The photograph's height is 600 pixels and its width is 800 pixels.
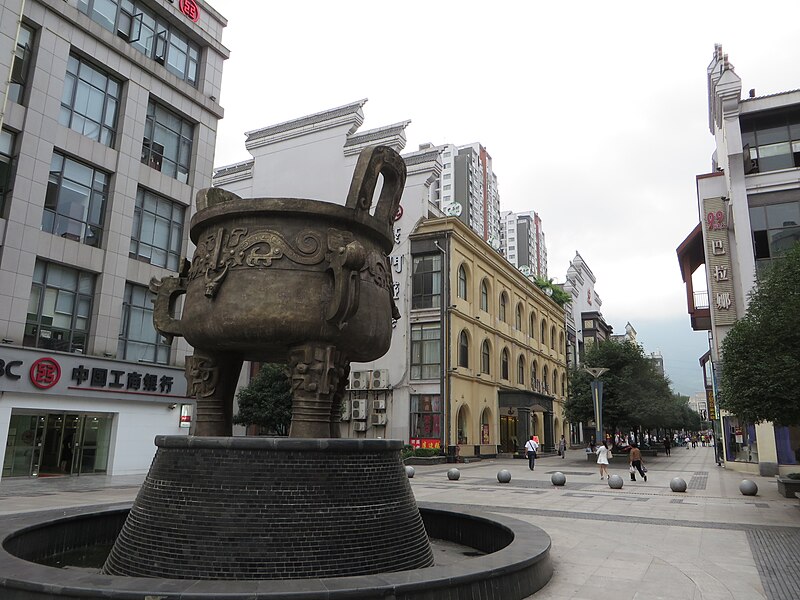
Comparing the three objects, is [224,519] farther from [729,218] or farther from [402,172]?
[729,218]

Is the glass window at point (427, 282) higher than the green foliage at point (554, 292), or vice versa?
the green foliage at point (554, 292)

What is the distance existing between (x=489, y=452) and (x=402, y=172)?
3195cm

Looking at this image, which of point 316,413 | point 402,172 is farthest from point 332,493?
point 402,172

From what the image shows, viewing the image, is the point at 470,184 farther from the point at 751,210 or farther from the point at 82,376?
the point at 82,376

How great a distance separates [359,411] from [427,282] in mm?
8751

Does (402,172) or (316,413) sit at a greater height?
(402,172)

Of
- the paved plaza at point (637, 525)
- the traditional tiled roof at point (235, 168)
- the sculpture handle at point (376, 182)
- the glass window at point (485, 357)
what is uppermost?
the traditional tiled roof at point (235, 168)

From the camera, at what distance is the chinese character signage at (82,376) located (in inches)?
800

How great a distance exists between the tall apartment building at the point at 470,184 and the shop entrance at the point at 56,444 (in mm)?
84599

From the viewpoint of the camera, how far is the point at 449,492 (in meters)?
18.4

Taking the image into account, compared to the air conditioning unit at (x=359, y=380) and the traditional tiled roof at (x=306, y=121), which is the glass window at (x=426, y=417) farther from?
the traditional tiled roof at (x=306, y=121)

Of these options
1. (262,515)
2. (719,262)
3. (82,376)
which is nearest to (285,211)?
(262,515)

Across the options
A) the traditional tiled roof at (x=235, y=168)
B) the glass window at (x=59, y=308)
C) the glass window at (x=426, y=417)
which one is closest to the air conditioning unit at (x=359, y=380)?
the glass window at (x=426, y=417)

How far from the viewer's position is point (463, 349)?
119 feet
